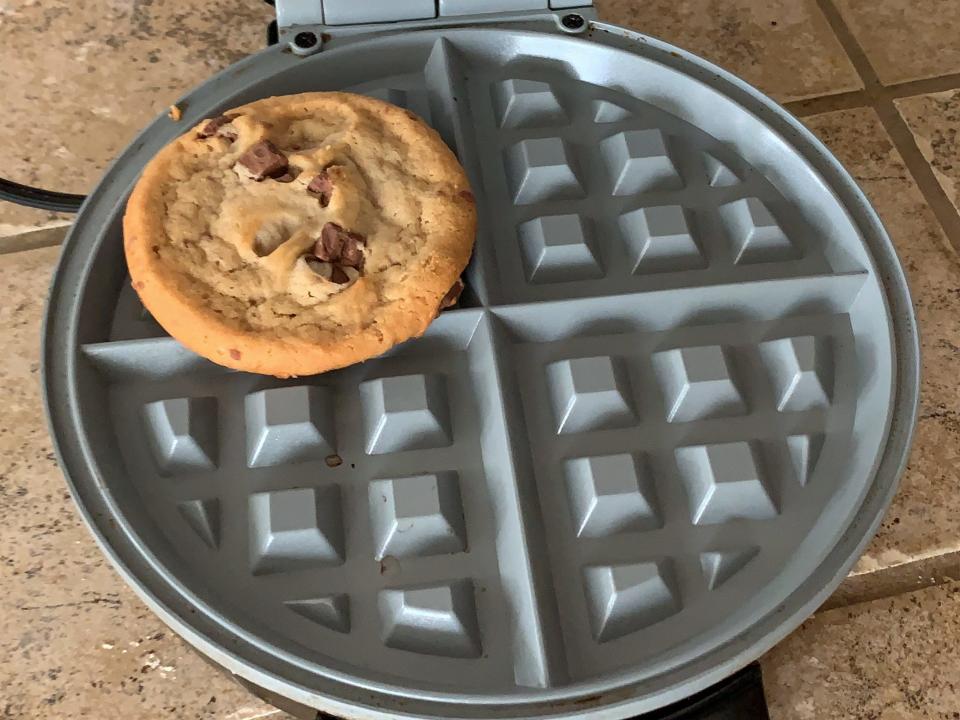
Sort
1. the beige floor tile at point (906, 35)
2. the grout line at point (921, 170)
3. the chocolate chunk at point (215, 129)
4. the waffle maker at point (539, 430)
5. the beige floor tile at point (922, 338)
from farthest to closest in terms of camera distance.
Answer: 1. the beige floor tile at point (906, 35)
2. the grout line at point (921, 170)
3. the beige floor tile at point (922, 338)
4. the chocolate chunk at point (215, 129)
5. the waffle maker at point (539, 430)

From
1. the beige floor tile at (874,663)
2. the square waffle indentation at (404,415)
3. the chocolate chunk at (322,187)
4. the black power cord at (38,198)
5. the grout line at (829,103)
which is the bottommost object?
the beige floor tile at (874,663)

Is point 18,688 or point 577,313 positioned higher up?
point 577,313

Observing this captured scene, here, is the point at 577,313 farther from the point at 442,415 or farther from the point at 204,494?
the point at 204,494

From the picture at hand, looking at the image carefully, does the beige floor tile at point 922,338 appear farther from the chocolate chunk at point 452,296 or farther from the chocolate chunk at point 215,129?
the chocolate chunk at point 215,129

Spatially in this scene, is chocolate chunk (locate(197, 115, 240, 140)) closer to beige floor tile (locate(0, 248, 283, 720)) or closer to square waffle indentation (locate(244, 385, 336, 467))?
square waffle indentation (locate(244, 385, 336, 467))

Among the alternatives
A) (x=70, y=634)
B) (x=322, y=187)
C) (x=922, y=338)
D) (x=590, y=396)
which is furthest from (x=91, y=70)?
(x=922, y=338)

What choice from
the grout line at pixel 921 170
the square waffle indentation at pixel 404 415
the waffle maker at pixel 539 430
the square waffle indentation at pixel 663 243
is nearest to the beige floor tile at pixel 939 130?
the grout line at pixel 921 170

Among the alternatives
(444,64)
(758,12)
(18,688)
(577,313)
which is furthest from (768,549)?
(758,12)
